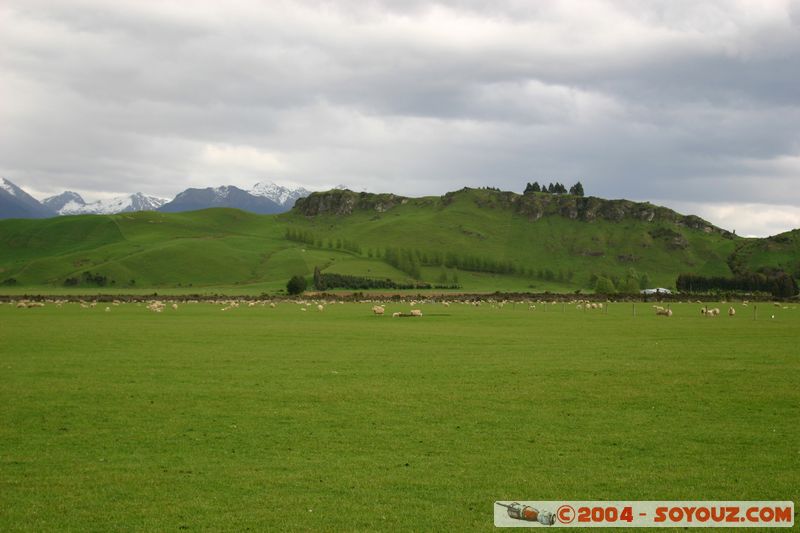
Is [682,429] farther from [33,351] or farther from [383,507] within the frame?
[33,351]

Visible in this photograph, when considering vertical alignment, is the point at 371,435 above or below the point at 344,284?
below

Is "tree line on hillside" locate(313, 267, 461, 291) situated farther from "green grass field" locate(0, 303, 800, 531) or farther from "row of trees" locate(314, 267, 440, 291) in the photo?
"green grass field" locate(0, 303, 800, 531)

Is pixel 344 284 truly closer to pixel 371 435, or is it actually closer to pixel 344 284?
pixel 344 284

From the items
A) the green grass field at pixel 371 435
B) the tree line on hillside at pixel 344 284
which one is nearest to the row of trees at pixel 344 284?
the tree line on hillside at pixel 344 284

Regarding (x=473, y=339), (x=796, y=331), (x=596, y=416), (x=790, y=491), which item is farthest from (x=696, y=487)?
(x=796, y=331)

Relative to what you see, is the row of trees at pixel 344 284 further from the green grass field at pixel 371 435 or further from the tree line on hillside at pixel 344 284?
the green grass field at pixel 371 435

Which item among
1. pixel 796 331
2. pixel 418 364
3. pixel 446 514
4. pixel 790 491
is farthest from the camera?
pixel 796 331

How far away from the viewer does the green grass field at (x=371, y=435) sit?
1268 cm

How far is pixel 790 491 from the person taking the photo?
525 inches

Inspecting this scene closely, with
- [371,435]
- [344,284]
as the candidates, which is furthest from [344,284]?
[371,435]

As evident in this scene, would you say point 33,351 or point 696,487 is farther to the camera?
point 33,351

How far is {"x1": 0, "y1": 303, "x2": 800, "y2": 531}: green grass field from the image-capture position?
41.6 ft

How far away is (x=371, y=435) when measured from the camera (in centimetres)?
1750

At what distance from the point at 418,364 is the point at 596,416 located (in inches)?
482
